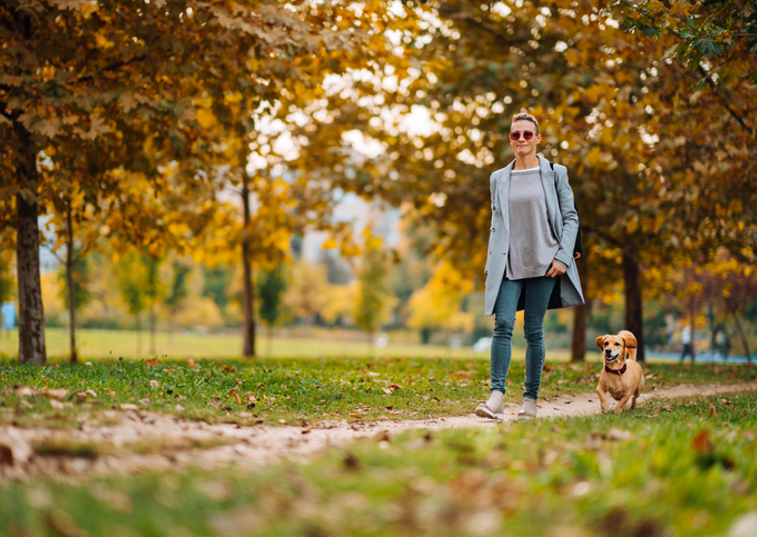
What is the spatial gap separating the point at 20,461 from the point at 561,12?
36.3ft

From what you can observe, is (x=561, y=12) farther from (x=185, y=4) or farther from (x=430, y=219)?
(x=185, y=4)

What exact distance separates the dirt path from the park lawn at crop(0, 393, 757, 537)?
0.26 m

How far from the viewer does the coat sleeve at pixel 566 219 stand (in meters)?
5.17

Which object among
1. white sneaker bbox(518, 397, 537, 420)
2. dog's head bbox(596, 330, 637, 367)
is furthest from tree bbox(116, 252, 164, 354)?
dog's head bbox(596, 330, 637, 367)

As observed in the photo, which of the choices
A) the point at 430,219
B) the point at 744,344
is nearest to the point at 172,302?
the point at 430,219

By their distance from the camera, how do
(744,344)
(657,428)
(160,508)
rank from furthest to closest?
(744,344)
(657,428)
(160,508)

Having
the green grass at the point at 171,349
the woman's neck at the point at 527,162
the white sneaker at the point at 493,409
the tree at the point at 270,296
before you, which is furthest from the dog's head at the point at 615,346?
the tree at the point at 270,296

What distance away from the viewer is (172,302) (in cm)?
3453

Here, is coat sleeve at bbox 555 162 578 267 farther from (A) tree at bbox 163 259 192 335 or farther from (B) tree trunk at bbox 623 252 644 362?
(A) tree at bbox 163 259 192 335

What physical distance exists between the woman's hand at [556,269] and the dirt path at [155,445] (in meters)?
1.79

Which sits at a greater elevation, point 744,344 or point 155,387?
point 155,387

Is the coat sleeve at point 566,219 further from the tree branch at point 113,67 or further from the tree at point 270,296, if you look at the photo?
the tree at point 270,296

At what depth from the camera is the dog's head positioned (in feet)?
17.8

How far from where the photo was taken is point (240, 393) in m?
6.17
